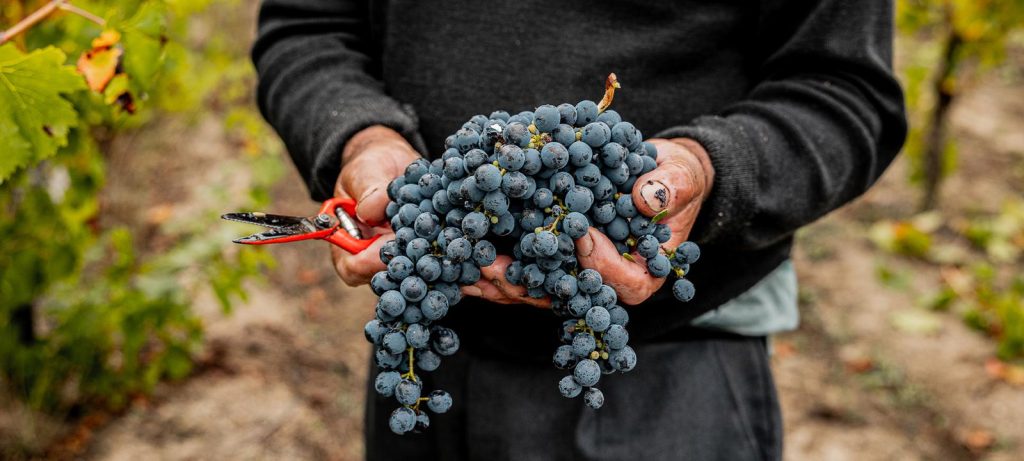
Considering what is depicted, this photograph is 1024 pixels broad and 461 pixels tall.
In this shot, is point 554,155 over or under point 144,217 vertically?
over

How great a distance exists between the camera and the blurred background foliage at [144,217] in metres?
1.47

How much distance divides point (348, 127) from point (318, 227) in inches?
11.6

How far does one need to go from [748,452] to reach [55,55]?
1.47m

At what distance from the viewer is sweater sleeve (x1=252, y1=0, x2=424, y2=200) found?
141 cm

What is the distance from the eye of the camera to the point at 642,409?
1.44 metres

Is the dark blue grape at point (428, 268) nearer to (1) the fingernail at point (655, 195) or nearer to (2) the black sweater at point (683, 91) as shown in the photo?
(1) the fingernail at point (655, 195)

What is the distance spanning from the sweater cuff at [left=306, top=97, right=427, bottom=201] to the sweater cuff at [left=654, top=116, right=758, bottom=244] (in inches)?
19.7

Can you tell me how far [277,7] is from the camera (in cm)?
174

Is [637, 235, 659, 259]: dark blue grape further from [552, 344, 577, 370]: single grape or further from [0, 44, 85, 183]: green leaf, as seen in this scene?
[0, 44, 85, 183]: green leaf

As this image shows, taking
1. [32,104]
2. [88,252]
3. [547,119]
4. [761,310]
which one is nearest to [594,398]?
[547,119]

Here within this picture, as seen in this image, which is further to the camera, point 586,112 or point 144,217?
point 144,217

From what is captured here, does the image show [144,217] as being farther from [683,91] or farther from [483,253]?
[483,253]

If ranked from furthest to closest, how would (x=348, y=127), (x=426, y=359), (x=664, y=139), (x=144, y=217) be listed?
(x=144, y=217) → (x=348, y=127) → (x=664, y=139) → (x=426, y=359)

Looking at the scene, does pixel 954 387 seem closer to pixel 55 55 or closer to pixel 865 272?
pixel 865 272
